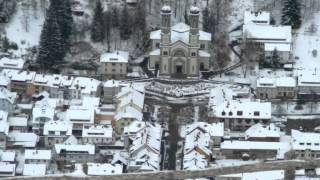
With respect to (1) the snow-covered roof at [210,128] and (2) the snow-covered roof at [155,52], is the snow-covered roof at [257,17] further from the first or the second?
(1) the snow-covered roof at [210,128]

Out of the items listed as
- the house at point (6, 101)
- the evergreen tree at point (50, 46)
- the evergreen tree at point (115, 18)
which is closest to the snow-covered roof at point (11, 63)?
the evergreen tree at point (50, 46)

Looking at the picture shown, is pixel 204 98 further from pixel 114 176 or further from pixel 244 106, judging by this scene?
pixel 114 176

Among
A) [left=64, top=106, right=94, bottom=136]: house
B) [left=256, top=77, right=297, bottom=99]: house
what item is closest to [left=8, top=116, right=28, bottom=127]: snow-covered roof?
[left=64, top=106, right=94, bottom=136]: house

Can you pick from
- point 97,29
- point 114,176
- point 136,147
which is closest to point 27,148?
point 136,147

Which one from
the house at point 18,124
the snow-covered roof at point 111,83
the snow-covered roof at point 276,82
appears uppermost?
the snow-covered roof at point 276,82

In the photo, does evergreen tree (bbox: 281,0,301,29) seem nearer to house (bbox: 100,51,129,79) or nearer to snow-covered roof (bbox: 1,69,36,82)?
house (bbox: 100,51,129,79)

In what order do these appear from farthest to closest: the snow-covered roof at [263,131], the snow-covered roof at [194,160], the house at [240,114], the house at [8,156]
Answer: the house at [240,114]
the snow-covered roof at [263,131]
the house at [8,156]
the snow-covered roof at [194,160]
